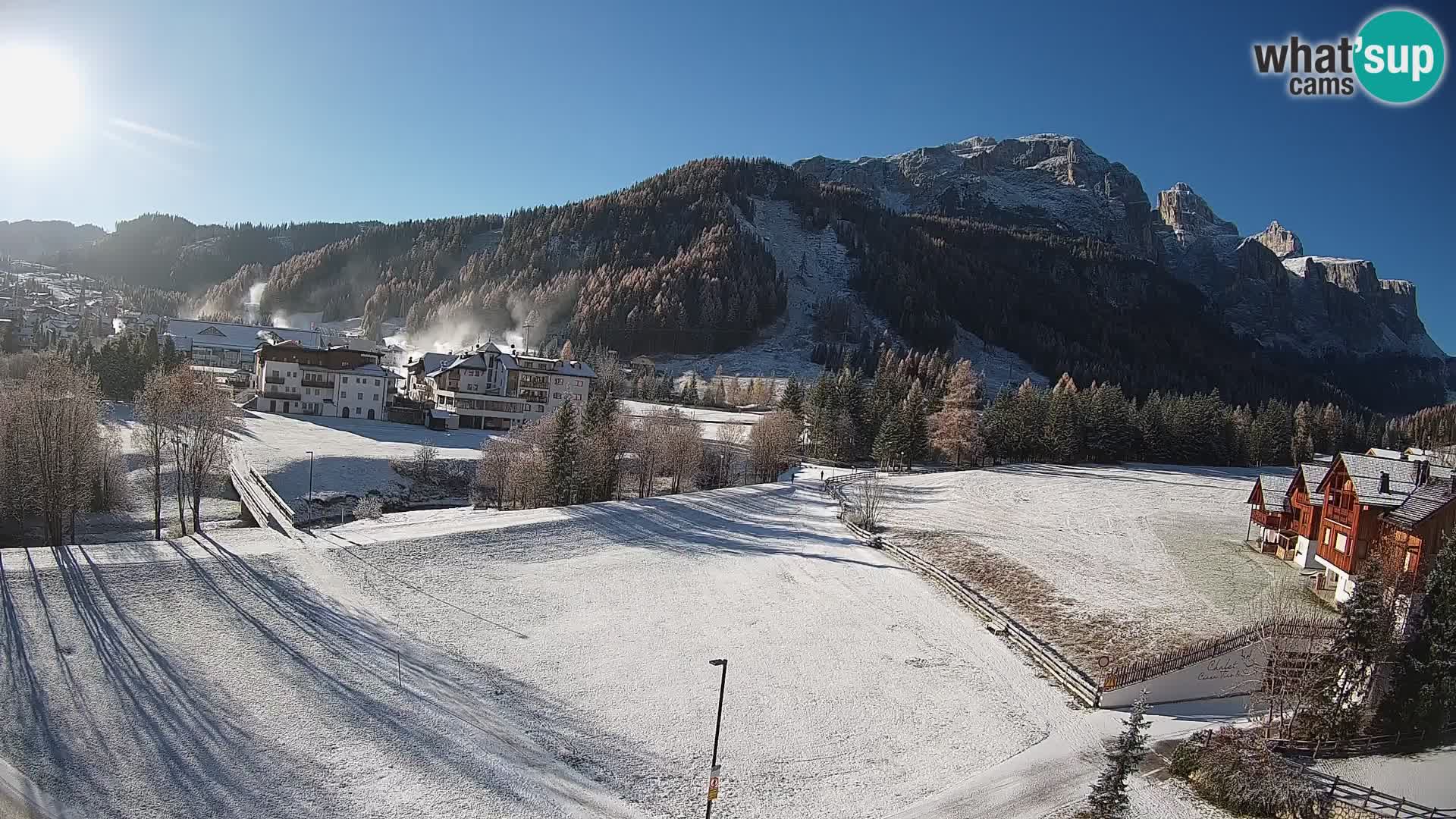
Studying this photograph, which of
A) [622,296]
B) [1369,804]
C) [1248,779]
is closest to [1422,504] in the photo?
[1369,804]

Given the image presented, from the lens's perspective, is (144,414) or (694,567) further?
(144,414)

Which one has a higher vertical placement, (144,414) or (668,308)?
(668,308)

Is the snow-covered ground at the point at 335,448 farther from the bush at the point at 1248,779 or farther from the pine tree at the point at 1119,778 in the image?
the bush at the point at 1248,779

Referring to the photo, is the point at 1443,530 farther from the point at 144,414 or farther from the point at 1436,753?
the point at 144,414

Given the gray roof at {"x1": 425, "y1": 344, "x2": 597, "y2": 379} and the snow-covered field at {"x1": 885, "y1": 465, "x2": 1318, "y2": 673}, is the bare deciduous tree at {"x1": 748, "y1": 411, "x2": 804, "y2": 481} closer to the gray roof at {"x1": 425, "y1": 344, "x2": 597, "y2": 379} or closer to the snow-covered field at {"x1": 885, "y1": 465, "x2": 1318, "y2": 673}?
the snow-covered field at {"x1": 885, "y1": 465, "x2": 1318, "y2": 673}

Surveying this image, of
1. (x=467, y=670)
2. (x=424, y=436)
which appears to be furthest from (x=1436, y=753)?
(x=424, y=436)
